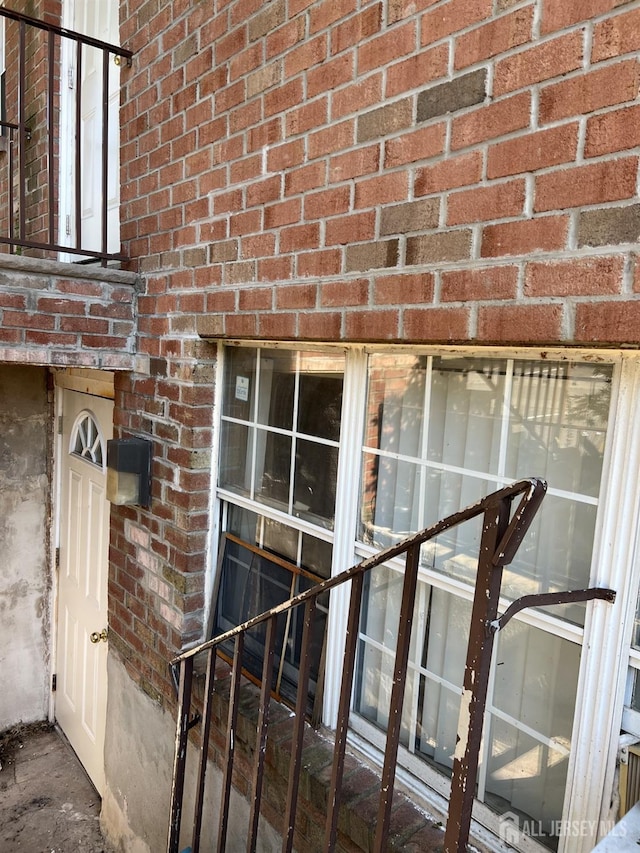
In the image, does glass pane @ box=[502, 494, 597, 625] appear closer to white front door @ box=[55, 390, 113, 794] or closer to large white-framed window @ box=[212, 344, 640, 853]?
large white-framed window @ box=[212, 344, 640, 853]

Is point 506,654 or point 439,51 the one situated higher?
point 439,51

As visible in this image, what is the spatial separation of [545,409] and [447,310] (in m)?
0.38

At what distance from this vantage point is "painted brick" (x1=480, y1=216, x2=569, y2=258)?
135 centimetres

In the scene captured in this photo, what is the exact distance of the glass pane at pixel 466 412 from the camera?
1.72 metres

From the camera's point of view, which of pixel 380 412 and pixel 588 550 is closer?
pixel 588 550

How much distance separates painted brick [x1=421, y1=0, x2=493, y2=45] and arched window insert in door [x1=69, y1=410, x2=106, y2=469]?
2952mm

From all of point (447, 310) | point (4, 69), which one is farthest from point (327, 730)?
point (4, 69)

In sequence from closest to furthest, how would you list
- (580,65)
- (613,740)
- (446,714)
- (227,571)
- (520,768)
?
1. (580,65)
2. (613,740)
3. (520,768)
4. (446,714)
5. (227,571)

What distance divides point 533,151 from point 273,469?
62.2 inches

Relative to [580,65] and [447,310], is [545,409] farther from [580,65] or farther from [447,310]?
[580,65]

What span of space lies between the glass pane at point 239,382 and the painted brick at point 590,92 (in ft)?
5.02

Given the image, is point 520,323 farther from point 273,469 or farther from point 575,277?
point 273,469

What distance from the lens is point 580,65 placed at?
1305 millimetres

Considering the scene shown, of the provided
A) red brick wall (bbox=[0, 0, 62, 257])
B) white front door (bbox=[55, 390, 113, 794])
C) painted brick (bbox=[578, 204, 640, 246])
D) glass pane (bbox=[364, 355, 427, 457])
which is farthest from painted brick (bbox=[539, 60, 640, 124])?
red brick wall (bbox=[0, 0, 62, 257])
